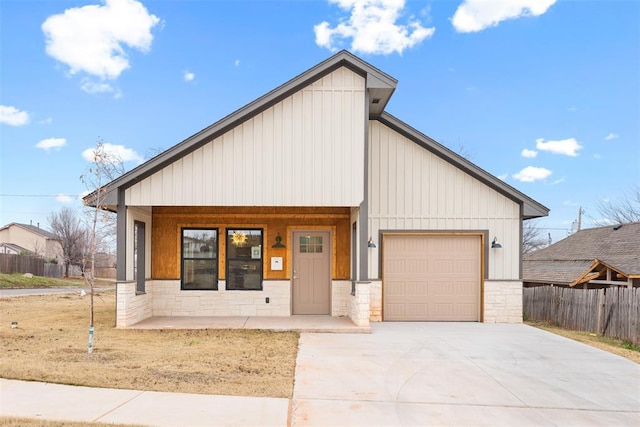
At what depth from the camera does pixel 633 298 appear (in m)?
10.4

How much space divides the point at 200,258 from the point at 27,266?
95.3 ft

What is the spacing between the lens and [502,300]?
11859 mm

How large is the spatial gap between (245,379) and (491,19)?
1590 centimetres

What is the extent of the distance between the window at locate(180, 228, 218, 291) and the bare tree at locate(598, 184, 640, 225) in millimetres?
27338

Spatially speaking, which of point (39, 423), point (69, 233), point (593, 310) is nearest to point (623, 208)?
point (593, 310)

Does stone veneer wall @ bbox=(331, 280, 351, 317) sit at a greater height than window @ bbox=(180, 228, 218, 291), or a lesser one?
lesser

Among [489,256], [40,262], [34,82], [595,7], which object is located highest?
[595,7]

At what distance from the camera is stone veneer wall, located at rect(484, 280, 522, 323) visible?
1181 centimetres

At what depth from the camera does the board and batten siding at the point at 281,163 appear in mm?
10414

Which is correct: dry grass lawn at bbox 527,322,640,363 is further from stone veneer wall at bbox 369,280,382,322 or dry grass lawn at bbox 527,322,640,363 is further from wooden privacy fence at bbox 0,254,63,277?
wooden privacy fence at bbox 0,254,63,277

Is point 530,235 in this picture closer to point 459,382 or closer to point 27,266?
point 459,382

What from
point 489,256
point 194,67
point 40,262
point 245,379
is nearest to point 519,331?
Answer: point 489,256

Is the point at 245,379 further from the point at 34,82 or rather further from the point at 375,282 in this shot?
the point at 34,82

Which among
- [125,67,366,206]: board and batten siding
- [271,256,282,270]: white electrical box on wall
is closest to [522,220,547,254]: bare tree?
[271,256,282,270]: white electrical box on wall
